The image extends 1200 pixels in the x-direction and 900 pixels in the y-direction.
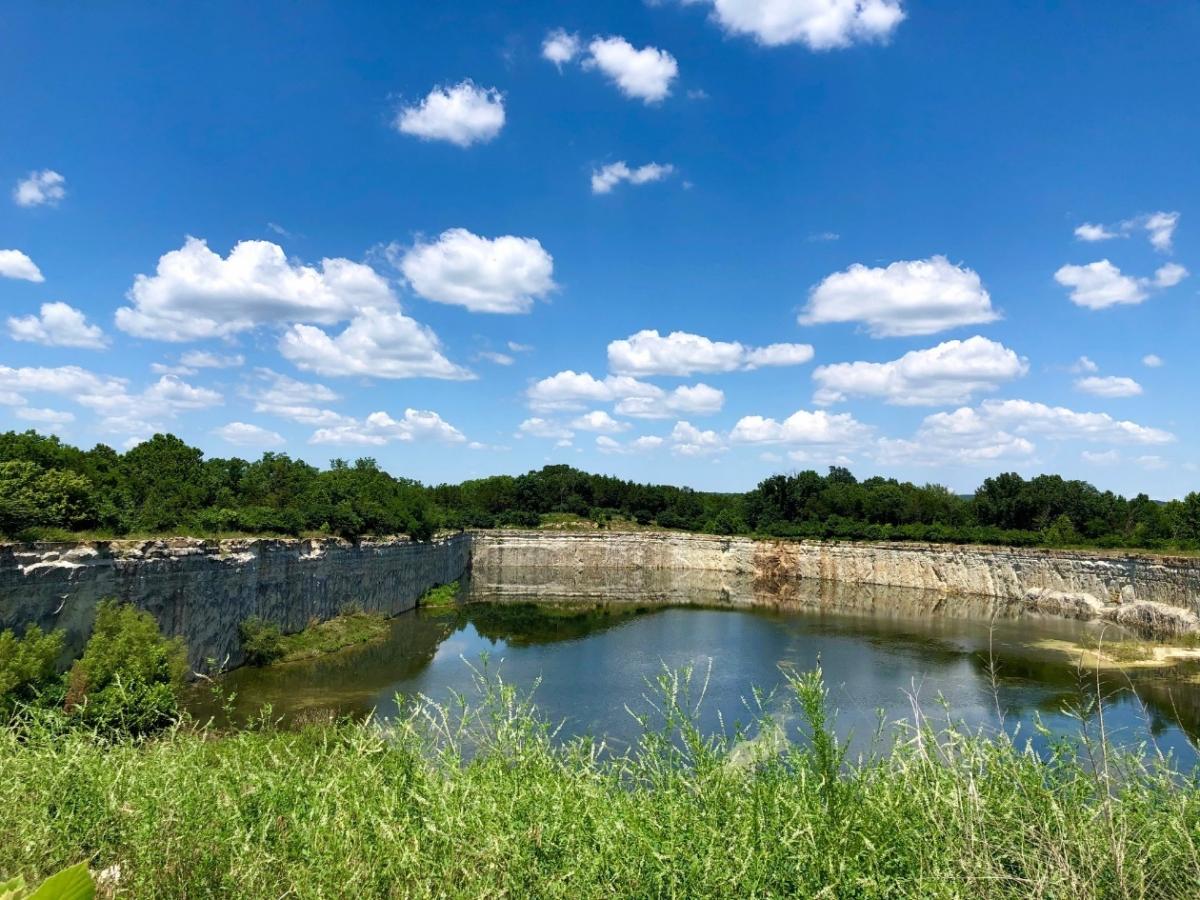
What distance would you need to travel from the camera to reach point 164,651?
1920 cm

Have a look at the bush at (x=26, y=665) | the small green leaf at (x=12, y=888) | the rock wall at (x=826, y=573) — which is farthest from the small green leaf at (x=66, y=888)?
the rock wall at (x=826, y=573)

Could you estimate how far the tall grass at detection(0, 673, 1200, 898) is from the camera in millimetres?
5691

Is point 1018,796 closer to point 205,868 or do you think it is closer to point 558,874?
point 558,874

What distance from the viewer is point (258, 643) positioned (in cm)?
2841

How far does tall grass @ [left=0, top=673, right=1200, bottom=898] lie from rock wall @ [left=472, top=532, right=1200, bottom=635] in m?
43.1

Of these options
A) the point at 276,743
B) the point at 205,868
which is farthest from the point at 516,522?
the point at 205,868

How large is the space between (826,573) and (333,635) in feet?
170

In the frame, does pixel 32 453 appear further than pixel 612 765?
Yes

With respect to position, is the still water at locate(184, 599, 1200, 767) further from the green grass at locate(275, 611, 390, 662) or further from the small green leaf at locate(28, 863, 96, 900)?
the small green leaf at locate(28, 863, 96, 900)

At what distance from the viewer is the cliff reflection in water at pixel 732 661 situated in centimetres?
2317

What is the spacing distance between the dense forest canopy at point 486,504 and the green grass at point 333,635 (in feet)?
15.1

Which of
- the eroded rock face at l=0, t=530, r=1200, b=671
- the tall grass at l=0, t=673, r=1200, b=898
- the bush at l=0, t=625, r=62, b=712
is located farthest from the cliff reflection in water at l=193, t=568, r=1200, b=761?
the bush at l=0, t=625, r=62, b=712

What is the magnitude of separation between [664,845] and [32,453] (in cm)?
3465

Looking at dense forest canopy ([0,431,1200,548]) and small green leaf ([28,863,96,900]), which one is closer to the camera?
small green leaf ([28,863,96,900])
